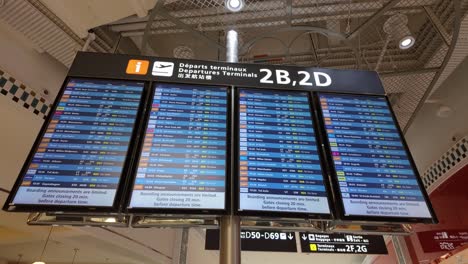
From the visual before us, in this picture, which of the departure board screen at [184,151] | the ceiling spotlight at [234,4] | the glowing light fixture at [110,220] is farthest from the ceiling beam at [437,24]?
the glowing light fixture at [110,220]

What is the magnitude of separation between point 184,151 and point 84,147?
1.79ft

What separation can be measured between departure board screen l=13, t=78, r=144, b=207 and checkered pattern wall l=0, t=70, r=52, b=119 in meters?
1.06

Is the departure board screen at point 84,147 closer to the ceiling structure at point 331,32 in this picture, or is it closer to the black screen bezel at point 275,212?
the black screen bezel at point 275,212

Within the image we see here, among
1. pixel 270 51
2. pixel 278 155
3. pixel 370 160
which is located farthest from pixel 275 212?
pixel 270 51

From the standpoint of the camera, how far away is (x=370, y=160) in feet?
6.08

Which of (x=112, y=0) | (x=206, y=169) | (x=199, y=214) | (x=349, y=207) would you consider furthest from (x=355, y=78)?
(x=112, y=0)

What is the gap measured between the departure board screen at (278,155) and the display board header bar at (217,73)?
0.11m

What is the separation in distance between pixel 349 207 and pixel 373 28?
2.75m

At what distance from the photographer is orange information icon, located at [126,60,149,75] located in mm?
2135

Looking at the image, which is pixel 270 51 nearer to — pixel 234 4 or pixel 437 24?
pixel 234 4

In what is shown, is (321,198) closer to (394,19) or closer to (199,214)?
(199,214)

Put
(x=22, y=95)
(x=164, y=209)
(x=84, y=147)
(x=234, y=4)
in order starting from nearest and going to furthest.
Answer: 1. (x=164, y=209)
2. (x=84, y=147)
3. (x=234, y=4)
4. (x=22, y=95)

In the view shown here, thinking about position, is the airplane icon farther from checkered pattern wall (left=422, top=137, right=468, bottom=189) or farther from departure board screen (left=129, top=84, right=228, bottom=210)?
checkered pattern wall (left=422, top=137, right=468, bottom=189)

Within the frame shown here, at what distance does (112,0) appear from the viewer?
2.57 meters
